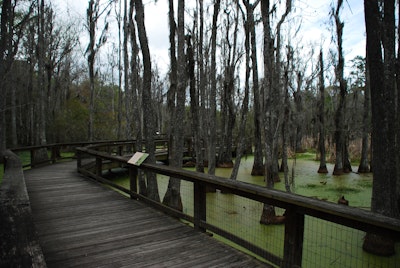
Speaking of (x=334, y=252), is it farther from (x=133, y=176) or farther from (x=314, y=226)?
(x=133, y=176)

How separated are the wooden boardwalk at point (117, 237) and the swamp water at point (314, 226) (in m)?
1.57

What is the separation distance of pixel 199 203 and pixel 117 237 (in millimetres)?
1100

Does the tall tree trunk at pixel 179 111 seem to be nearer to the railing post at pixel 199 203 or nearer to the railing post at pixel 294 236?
the railing post at pixel 199 203

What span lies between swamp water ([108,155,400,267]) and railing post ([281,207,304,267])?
1.10 metres

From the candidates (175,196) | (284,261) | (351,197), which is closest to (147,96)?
(175,196)

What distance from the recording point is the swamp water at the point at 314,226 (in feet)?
17.1

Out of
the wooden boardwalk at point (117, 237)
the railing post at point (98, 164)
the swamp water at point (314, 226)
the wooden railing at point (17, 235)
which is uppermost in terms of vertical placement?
the wooden railing at point (17, 235)

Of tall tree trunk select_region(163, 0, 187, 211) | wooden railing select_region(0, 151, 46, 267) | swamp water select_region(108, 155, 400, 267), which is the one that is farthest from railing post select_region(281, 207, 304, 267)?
tall tree trunk select_region(163, 0, 187, 211)

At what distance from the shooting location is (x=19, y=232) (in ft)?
5.80

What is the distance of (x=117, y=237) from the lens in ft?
11.6

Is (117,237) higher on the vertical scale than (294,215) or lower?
lower

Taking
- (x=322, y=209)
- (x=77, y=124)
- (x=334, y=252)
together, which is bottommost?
(x=334, y=252)

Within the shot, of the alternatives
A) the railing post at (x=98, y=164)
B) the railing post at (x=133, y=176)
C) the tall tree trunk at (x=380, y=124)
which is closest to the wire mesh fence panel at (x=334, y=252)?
the tall tree trunk at (x=380, y=124)

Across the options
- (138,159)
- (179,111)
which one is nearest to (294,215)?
(138,159)
